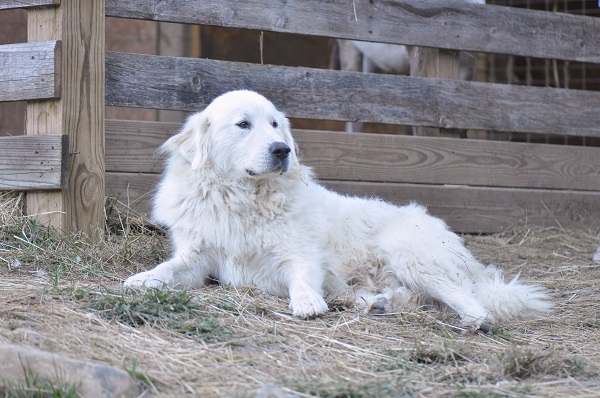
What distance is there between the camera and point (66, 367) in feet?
8.87

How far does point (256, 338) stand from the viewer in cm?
335

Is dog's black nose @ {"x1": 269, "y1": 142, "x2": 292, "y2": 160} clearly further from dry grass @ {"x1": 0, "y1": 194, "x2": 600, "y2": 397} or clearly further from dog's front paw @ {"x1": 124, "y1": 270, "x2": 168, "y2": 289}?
dog's front paw @ {"x1": 124, "y1": 270, "x2": 168, "y2": 289}

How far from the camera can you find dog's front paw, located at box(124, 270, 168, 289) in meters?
3.92

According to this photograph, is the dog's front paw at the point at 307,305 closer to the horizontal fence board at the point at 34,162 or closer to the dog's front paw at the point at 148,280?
the dog's front paw at the point at 148,280

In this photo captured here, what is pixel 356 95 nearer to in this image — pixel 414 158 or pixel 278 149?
pixel 414 158

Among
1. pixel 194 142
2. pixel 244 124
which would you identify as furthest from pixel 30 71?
pixel 244 124

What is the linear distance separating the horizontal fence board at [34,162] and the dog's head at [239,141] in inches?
31.2

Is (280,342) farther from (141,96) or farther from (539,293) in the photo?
(141,96)

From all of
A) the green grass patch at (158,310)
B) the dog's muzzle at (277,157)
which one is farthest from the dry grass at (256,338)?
the dog's muzzle at (277,157)

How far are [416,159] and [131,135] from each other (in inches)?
83.4

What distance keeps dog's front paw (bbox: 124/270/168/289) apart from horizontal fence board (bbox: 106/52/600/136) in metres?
1.44

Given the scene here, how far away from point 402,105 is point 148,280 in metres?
2.72

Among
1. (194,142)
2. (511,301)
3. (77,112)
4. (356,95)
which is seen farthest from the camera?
(356,95)

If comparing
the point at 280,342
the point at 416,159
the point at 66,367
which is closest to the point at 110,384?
the point at 66,367
